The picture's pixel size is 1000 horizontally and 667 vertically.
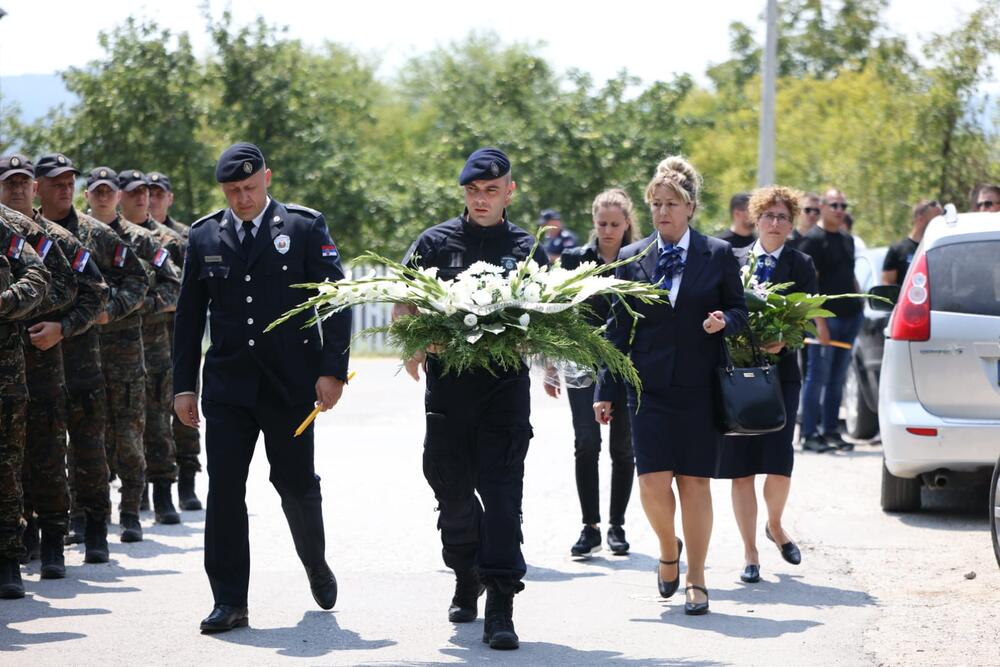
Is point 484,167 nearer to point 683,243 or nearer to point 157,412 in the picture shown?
point 683,243

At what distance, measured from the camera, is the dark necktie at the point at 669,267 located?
26.8 feet

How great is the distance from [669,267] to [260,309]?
1.99 meters

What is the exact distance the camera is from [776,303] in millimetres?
9156

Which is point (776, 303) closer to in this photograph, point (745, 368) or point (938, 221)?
point (745, 368)

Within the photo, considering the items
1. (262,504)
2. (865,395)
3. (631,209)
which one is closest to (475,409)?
(631,209)

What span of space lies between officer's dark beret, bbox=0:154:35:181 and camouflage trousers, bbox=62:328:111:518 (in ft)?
3.23

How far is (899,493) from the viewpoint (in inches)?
448

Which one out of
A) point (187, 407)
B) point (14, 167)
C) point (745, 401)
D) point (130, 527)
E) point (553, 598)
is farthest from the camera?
point (130, 527)

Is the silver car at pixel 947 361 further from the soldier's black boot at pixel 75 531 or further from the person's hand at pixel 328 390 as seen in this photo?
the soldier's black boot at pixel 75 531

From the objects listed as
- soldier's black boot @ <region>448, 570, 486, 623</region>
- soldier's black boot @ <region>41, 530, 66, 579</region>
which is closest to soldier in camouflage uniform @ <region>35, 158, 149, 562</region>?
soldier's black boot @ <region>41, 530, 66, 579</region>

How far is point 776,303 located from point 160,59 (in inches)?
942

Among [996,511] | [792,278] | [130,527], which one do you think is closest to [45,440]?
[130,527]

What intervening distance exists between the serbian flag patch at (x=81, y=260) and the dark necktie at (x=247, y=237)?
169cm

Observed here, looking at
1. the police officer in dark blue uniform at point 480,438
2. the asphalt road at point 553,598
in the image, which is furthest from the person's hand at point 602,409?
the police officer in dark blue uniform at point 480,438
